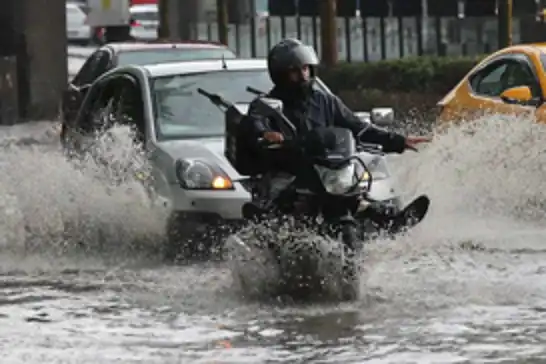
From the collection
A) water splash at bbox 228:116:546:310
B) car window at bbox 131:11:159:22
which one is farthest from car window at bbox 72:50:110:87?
car window at bbox 131:11:159:22

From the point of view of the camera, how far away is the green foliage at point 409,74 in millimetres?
24969

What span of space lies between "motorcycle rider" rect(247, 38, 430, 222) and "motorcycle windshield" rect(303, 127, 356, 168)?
0.19 metres

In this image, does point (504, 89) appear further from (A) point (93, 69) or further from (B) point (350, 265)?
(A) point (93, 69)

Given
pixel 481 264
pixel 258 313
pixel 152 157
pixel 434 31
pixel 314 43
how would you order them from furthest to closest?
pixel 314 43
pixel 434 31
pixel 152 157
pixel 481 264
pixel 258 313

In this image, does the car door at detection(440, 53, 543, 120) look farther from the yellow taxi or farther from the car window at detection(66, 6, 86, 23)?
the car window at detection(66, 6, 86, 23)

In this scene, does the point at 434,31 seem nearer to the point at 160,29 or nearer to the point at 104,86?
the point at 160,29

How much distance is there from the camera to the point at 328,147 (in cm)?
945

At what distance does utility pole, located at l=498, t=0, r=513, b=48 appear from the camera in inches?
990

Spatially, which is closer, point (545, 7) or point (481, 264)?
point (481, 264)

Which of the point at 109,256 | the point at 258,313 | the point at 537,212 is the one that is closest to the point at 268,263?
the point at 258,313

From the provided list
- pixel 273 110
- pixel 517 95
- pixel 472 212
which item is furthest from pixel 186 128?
pixel 273 110

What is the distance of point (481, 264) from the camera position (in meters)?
11.3

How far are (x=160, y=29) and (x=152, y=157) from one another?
68.1ft

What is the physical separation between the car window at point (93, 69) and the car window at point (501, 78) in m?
5.91
